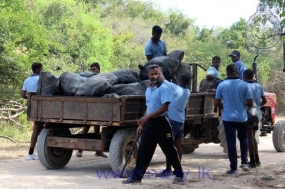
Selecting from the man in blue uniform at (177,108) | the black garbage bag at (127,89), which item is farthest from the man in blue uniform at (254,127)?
the black garbage bag at (127,89)

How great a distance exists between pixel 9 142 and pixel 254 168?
6631 mm

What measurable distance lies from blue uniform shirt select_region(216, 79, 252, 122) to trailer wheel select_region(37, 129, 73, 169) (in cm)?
294

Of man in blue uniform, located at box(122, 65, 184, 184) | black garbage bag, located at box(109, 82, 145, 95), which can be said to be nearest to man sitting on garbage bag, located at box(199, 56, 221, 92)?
black garbage bag, located at box(109, 82, 145, 95)

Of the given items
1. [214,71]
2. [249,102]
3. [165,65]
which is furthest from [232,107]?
[214,71]

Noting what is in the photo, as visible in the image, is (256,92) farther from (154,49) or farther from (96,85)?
(96,85)

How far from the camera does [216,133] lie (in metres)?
11.1

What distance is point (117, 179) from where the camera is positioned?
8.66m

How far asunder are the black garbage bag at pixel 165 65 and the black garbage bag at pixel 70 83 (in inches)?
42.6

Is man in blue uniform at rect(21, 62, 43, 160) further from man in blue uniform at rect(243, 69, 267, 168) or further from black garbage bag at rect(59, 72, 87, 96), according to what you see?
man in blue uniform at rect(243, 69, 267, 168)

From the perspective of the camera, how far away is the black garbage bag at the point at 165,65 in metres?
9.68

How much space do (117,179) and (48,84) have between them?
2192 mm

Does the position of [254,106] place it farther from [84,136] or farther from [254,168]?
[84,136]

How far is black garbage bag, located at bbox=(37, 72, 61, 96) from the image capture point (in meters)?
9.66

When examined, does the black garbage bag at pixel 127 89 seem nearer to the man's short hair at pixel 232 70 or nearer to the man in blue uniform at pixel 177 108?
the man in blue uniform at pixel 177 108
